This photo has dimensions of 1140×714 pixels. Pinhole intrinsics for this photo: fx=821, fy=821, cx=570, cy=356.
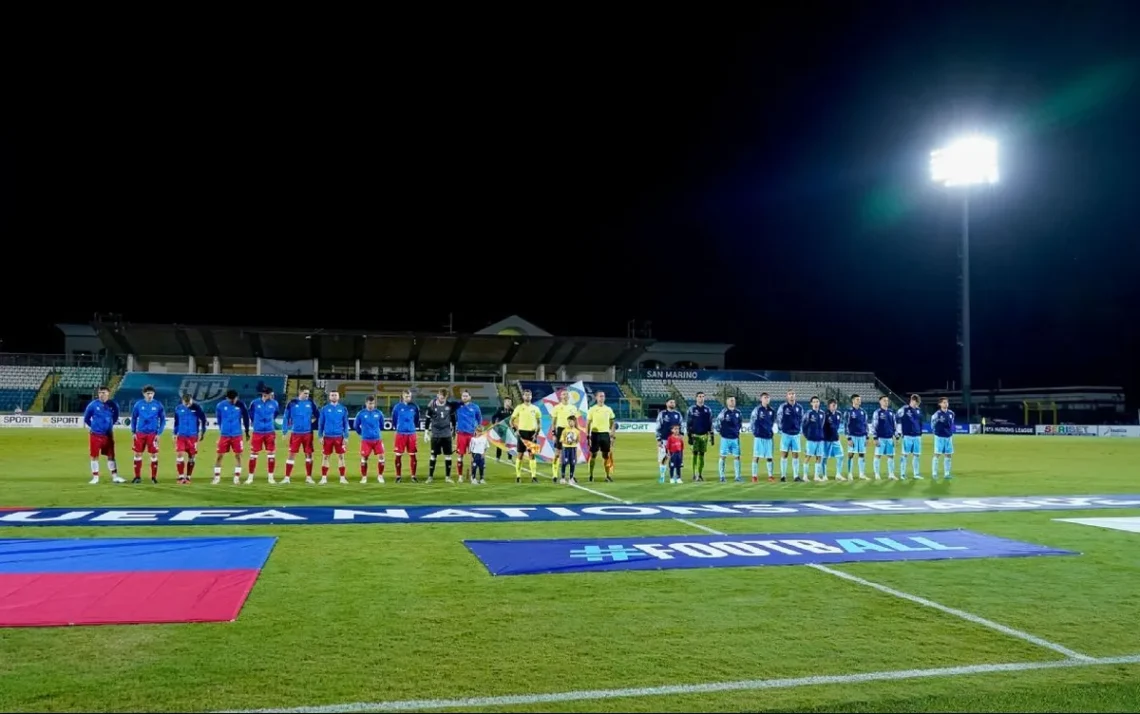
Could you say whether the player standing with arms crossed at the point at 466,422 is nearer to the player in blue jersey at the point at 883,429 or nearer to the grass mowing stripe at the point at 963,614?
the player in blue jersey at the point at 883,429

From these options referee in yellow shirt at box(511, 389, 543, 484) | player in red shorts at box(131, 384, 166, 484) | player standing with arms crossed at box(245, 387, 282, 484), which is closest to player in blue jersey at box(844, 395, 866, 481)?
referee in yellow shirt at box(511, 389, 543, 484)

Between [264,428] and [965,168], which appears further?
[965,168]

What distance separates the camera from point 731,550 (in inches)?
337

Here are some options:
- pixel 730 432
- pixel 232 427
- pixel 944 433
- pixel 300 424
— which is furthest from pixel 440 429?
pixel 944 433

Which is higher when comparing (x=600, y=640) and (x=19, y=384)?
(x=19, y=384)

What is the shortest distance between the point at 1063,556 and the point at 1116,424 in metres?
55.5

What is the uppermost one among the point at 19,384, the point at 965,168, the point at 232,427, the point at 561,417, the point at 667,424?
the point at 965,168

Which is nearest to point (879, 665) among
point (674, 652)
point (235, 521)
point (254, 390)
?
point (674, 652)

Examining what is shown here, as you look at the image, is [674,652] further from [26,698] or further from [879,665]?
[26,698]

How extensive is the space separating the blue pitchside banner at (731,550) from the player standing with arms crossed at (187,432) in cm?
903

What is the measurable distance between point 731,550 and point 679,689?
4.35m

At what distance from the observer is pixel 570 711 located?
405 cm

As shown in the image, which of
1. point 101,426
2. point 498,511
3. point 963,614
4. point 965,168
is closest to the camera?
point 963,614

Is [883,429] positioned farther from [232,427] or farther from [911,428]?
[232,427]
